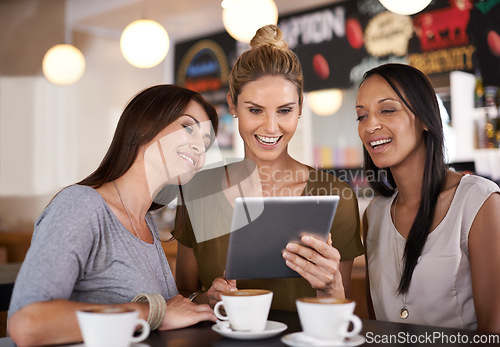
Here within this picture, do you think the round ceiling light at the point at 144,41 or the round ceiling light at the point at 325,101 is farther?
the round ceiling light at the point at 325,101

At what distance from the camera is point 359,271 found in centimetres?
241

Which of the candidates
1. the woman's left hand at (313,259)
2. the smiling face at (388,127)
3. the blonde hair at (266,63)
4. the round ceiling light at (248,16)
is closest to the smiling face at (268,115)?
the blonde hair at (266,63)

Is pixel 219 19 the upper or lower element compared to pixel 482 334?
upper

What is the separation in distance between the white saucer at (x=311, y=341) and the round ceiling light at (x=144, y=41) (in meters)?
3.32

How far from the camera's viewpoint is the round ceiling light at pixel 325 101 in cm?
465

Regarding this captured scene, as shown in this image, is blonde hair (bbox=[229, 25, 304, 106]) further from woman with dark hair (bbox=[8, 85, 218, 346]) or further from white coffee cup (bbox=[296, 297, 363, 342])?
white coffee cup (bbox=[296, 297, 363, 342])

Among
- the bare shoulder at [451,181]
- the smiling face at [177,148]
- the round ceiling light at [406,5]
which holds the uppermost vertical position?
the round ceiling light at [406,5]

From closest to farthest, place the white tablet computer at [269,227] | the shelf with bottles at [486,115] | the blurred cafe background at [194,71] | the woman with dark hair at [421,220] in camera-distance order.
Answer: the white tablet computer at [269,227] < the woman with dark hair at [421,220] < the shelf with bottles at [486,115] < the blurred cafe background at [194,71]

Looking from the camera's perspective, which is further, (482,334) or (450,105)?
(450,105)

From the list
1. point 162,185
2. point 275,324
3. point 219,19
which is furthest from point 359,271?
point 219,19

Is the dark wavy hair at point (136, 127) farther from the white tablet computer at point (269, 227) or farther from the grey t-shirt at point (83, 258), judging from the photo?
the white tablet computer at point (269, 227)

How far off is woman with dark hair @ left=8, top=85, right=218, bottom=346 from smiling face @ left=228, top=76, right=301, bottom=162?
5.1 inches

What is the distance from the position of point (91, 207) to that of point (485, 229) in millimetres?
1043

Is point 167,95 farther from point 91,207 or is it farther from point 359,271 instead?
point 359,271
